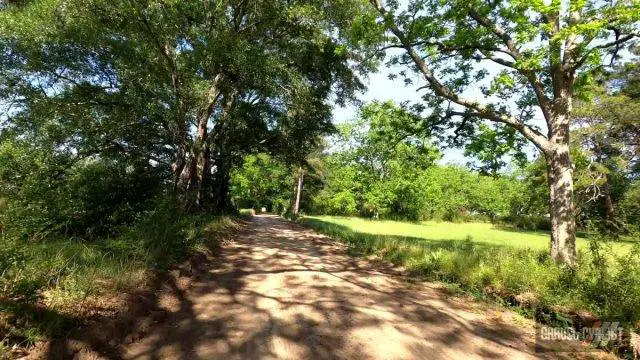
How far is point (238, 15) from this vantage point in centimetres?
1328

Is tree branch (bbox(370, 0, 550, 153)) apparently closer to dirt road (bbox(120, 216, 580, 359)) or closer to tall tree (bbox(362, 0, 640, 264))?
tall tree (bbox(362, 0, 640, 264))

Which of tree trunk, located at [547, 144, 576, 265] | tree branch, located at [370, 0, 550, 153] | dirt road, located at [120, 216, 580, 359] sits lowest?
dirt road, located at [120, 216, 580, 359]

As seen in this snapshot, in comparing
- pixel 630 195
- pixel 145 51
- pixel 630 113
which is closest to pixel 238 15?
pixel 145 51

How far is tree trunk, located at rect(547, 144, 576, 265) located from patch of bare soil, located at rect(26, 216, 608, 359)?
315 centimetres

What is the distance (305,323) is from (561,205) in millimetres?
7189

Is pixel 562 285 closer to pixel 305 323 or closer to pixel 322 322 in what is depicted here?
pixel 322 322

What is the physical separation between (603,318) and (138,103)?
12.6 meters

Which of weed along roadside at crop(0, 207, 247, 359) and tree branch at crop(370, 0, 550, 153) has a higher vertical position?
tree branch at crop(370, 0, 550, 153)

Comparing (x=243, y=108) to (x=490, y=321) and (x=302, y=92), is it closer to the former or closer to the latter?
(x=302, y=92)

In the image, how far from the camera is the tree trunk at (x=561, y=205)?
834 cm

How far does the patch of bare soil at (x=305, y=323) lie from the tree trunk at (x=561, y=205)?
315 cm

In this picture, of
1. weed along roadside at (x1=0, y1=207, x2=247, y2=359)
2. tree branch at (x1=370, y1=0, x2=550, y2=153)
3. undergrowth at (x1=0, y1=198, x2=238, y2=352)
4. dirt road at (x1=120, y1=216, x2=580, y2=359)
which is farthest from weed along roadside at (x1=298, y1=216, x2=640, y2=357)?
undergrowth at (x1=0, y1=198, x2=238, y2=352)

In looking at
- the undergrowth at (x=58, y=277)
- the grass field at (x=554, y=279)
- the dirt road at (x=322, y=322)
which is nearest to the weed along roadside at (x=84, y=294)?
the undergrowth at (x=58, y=277)

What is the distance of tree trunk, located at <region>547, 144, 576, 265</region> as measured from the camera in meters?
8.34
